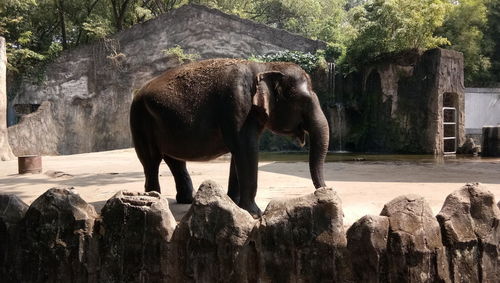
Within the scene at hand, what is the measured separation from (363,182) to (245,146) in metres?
3.01

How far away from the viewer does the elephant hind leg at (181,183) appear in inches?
203

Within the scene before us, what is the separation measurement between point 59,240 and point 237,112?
6.01 feet

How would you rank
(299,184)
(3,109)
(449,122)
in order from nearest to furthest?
1. (299,184)
2. (3,109)
3. (449,122)

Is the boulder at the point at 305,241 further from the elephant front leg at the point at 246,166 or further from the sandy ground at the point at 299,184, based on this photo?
the elephant front leg at the point at 246,166

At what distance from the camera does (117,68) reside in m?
20.0

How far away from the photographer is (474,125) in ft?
63.2

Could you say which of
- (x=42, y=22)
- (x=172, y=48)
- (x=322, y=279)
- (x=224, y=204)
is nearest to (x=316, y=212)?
(x=322, y=279)

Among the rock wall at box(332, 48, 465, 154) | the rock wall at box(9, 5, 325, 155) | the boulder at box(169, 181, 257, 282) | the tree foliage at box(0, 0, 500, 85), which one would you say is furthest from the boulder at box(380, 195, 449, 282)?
the rock wall at box(9, 5, 325, 155)

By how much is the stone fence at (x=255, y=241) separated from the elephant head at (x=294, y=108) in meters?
1.61

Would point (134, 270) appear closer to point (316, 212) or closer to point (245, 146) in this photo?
point (316, 212)

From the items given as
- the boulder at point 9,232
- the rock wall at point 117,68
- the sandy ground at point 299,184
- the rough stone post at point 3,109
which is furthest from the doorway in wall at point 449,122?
the boulder at point 9,232

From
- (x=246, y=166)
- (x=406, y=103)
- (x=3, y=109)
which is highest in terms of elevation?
(x=406, y=103)

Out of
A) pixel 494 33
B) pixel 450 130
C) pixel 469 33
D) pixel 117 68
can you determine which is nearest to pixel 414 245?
pixel 450 130

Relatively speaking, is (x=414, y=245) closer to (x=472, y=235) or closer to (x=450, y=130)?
(x=472, y=235)
